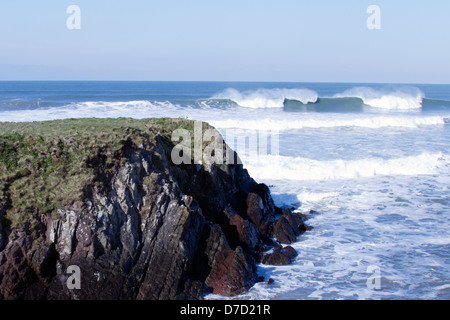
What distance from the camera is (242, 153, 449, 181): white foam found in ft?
63.1

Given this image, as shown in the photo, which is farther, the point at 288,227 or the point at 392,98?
the point at 392,98

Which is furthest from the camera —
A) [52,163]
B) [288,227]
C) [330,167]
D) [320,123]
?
[320,123]

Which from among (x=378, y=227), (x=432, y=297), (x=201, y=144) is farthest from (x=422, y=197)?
(x=201, y=144)

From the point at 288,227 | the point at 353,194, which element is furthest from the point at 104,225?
the point at 353,194

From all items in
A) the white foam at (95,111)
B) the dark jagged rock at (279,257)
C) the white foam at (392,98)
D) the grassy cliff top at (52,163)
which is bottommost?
the dark jagged rock at (279,257)

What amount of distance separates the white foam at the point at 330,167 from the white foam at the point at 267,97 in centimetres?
2831

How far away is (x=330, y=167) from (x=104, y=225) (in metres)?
13.5

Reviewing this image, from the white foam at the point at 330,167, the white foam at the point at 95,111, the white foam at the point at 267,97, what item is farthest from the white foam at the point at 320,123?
the white foam at the point at 267,97

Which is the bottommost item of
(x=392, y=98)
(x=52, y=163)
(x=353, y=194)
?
(x=353, y=194)

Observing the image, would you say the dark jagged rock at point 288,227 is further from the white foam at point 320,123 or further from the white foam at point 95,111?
the white foam at point 95,111

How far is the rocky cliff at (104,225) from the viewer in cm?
815

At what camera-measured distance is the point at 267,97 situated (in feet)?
170

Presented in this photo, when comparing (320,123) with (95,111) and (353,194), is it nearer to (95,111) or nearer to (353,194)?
(353,194)

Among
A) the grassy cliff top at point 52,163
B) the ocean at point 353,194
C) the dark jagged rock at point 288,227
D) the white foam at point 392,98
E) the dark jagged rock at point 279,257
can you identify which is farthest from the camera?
the white foam at point 392,98
